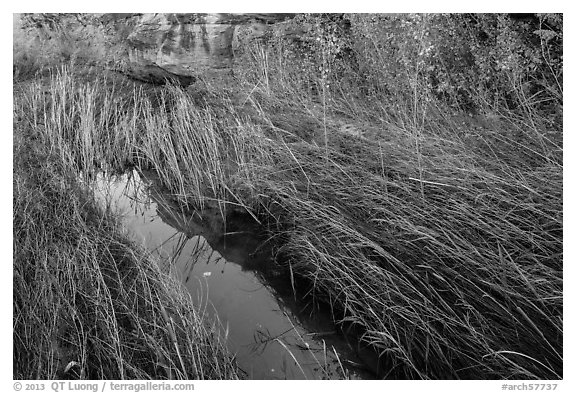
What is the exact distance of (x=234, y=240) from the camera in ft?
10.5

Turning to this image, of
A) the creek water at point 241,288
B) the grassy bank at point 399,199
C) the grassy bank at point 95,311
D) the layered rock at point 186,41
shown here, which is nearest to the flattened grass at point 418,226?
the grassy bank at point 399,199

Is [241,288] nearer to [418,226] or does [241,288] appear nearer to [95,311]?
[95,311]

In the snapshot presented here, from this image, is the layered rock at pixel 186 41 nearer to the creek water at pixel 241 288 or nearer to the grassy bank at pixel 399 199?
the grassy bank at pixel 399 199

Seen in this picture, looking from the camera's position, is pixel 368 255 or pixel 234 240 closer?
pixel 368 255

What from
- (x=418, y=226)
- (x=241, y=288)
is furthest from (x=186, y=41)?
(x=418, y=226)

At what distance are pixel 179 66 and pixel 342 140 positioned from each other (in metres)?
2.94

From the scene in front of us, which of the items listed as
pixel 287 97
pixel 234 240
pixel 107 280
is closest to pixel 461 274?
pixel 234 240

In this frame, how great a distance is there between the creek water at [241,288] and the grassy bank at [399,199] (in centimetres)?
13

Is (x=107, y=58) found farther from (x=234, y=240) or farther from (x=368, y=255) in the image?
(x=368, y=255)

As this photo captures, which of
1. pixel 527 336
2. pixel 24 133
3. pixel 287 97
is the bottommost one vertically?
pixel 527 336

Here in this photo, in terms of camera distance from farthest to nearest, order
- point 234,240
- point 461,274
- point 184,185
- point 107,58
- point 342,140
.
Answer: point 107,58
point 184,185
point 342,140
point 234,240
point 461,274

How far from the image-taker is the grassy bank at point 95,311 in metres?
1.93

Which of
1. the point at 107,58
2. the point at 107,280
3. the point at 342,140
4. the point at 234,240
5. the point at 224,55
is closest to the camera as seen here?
the point at 107,280

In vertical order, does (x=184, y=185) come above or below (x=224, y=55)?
below
